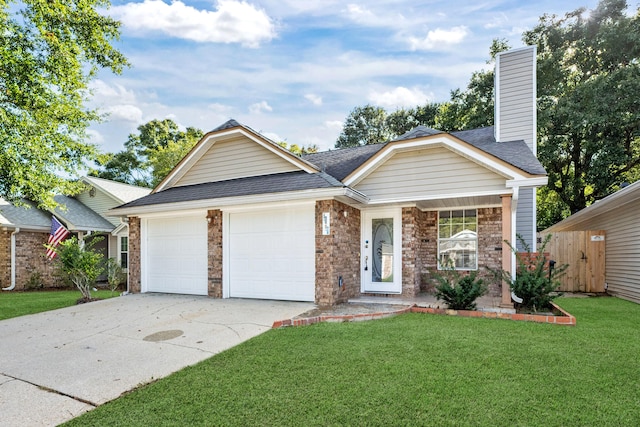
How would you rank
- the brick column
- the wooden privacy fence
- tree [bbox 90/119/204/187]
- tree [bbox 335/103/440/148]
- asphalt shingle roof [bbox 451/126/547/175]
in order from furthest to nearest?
tree [bbox 90/119/204/187]
tree [bbox 335/103/440/148]
the wooden privacy fence
asphalt shingle roof [bbox 451/126/547/175]
the brick column

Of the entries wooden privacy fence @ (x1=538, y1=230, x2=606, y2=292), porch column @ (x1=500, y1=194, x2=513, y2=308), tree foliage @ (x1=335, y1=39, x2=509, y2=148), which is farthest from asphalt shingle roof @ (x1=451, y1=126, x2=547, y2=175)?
tree foliage @ (x1=335, y1=39, x2=509, y2=148)

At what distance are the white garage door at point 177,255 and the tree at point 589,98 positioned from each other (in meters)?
17.1

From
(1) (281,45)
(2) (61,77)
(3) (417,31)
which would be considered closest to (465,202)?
(3) (417,31)

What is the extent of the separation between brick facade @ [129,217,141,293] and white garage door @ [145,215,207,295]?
0.90ft

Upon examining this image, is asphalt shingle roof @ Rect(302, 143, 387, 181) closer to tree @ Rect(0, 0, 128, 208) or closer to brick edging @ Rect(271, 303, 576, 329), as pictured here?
brick edging @ Rect(271, 303, 576, 329)

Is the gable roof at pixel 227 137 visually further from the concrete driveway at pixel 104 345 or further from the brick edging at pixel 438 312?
the brick edging at pixel 438 312

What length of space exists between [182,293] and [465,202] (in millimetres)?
7764

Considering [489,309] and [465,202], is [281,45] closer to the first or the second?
[465,202]

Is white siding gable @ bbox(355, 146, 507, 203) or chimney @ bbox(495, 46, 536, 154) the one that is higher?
chimney @ bbox(495, 46, 536, 154)

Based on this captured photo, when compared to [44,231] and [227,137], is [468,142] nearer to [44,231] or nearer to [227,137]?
[227,137]

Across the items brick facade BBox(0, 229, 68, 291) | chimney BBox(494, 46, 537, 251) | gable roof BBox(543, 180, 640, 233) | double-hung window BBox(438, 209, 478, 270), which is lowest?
brick facade BBox(0, 229, 68, 291)

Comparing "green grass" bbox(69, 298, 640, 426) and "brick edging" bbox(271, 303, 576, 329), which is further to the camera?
"brick edging" bbox(271, 303, 576, 329)

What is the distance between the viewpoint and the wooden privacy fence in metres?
10.8

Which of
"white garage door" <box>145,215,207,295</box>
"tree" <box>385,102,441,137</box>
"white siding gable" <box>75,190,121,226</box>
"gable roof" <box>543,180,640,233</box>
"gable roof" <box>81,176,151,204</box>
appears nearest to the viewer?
"gable roof" <box>543,180,640,233</box>
